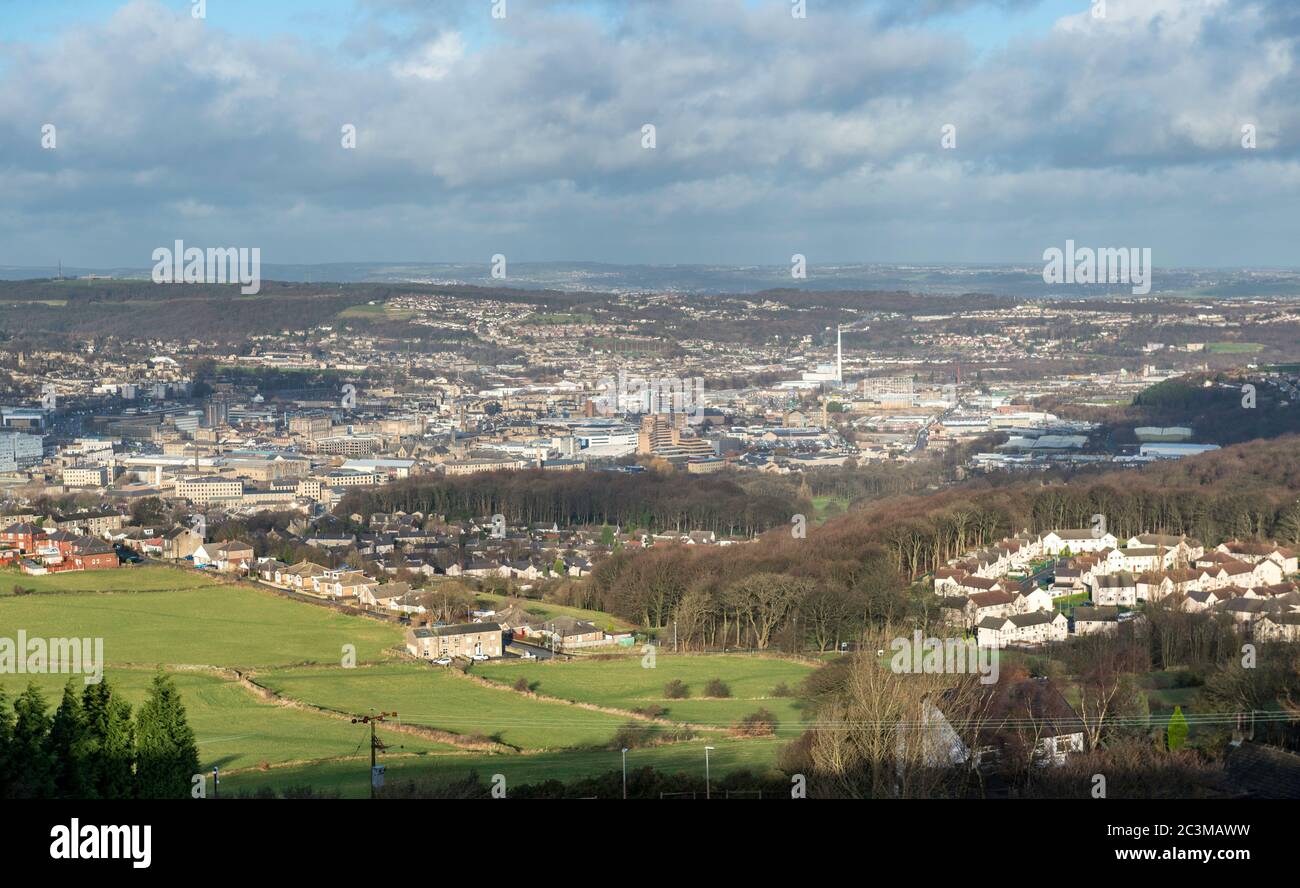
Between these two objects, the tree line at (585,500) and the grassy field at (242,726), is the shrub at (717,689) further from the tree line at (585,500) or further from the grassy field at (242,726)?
the tree line at (585,500)

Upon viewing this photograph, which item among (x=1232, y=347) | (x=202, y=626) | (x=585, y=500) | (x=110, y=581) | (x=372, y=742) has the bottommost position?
(x=202, y=626)

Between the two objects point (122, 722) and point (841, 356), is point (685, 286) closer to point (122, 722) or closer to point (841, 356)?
point (841, 356)

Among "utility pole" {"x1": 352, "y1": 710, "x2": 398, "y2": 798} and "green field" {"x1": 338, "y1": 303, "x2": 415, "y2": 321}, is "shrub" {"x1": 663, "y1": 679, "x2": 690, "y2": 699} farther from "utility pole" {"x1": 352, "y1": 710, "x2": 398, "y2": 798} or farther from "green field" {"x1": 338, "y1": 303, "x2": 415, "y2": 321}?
"green field" {"x1": 338, "y1": 303, "x2": 415, "y2": 321}

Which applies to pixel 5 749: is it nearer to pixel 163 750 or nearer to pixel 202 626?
pixel 163 750

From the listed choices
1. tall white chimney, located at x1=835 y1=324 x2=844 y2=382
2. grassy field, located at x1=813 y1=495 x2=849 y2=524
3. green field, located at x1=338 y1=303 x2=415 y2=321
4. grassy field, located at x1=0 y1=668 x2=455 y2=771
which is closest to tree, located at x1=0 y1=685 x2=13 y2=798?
grassy field, located at x1=0 y1=668 x2=455 y2=771

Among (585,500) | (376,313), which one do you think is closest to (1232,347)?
(376,313)
